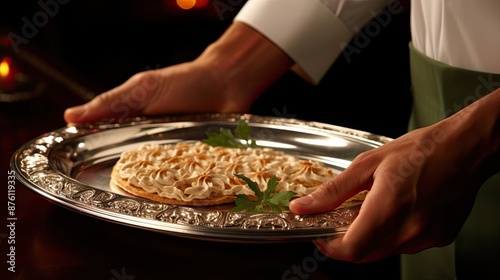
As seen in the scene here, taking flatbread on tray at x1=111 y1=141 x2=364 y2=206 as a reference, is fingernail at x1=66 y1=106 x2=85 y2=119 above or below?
above

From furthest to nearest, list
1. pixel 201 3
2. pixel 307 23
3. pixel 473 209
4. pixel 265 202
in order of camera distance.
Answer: pixel 201 3 → pixel 307 23 → pixel 473 209 → pixel 265 202

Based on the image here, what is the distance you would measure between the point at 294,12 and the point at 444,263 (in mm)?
866

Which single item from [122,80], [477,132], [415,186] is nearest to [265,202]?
[415,186]

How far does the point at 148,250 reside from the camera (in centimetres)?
130

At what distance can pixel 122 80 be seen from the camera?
4812 mm

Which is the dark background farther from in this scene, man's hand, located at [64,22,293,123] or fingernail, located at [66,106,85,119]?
man's hand, located at [64,22,293,123]

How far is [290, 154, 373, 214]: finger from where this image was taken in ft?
3.97

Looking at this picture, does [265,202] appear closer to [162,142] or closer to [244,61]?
[162,142]

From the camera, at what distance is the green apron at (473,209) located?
1.53m

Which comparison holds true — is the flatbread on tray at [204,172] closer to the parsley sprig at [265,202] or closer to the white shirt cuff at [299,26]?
the parsley sprig at [265,202]

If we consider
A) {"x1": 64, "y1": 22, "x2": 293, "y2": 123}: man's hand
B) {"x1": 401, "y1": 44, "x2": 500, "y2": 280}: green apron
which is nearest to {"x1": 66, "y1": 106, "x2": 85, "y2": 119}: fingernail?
{"x1": 64, "y1": 22, "x2": 293, "y2": 123}: man's hand

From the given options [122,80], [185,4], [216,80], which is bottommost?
[122,80]

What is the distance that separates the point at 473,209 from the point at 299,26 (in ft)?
2.57

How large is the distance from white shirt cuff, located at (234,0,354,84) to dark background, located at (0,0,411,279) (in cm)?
55
